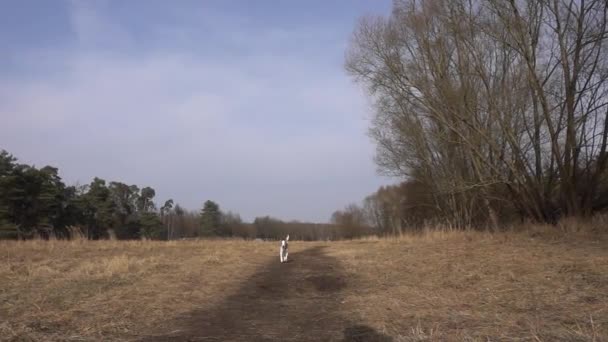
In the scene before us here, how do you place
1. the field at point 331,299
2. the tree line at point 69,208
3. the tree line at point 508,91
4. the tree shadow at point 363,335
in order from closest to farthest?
1. the tree shadow at point 363,335
2. the field at point 331,299
3. the tree line at point 508,91
4. the tree line at point 69,208

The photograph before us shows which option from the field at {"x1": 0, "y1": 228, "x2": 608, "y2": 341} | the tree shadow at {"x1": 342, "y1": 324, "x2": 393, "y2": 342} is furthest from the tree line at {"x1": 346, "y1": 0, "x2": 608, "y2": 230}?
the tree shadow at {"x1": 342, "y1": 324, "x2": 393, "y2": 342}

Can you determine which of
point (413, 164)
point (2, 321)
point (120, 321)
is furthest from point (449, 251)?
point (413, 164)

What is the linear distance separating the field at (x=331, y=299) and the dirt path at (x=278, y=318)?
0.01m

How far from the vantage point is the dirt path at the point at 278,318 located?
17.7 ft

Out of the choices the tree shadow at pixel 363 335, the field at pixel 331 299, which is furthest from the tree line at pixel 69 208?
the tree shadow at pixel 363 335

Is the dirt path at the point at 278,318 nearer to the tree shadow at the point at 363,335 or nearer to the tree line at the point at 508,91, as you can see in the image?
the tree shadow at the point at 363,335

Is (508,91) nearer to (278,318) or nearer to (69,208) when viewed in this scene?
(278,318)

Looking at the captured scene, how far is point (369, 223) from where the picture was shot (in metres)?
81.0

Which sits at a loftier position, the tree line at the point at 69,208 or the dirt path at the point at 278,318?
the tree line at the point at 69,208

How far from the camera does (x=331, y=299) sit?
26.0ft

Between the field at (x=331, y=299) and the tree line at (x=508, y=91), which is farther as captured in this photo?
the tree line at (x=508, y=91)

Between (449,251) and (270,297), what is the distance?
627 centimetres

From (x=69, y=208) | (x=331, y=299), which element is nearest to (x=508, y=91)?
(x=331, y=299)

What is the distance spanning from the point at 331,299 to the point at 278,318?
163 cm
